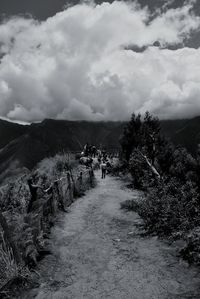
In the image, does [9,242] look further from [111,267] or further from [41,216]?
[41,216]

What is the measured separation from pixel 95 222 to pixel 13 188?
6.15 meters

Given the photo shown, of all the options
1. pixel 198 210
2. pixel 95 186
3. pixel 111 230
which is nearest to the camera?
pixel 198 210

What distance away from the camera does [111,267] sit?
7008 millimetres

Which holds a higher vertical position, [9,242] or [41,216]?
[9,242]

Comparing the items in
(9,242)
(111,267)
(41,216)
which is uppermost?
(9,242)

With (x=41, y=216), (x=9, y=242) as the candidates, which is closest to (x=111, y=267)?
(x=9, y=242)

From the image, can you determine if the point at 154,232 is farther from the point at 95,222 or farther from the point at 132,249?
the point at 95,222

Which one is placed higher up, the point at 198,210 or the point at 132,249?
the point at 198,210

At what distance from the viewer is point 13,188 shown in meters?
15.6

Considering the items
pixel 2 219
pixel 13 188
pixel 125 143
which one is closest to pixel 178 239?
pixel 2 219

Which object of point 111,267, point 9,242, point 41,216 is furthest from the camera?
point 41,216

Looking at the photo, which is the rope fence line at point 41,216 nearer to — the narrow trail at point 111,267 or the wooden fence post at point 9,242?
the wooden fence post at point 9,242

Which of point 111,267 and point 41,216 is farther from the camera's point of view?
point 41,216

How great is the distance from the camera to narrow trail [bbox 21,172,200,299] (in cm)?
584
